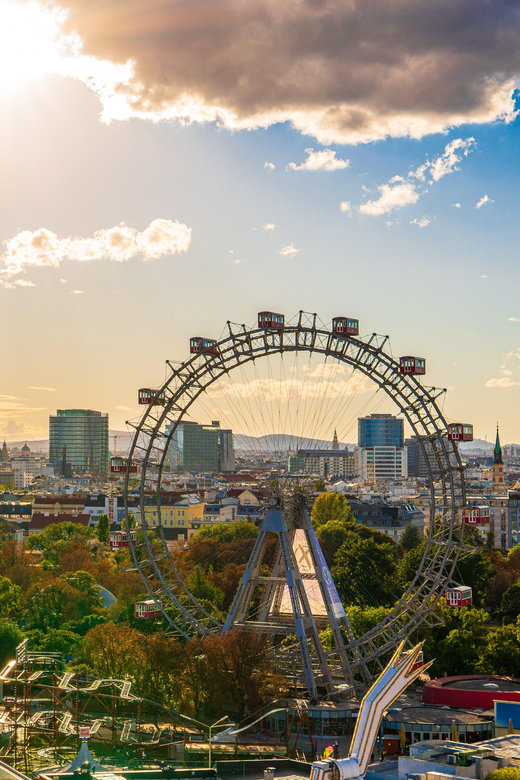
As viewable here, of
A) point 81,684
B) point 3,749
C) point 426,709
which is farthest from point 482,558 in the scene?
point 3,749

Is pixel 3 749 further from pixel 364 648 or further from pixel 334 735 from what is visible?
pixel 364 648

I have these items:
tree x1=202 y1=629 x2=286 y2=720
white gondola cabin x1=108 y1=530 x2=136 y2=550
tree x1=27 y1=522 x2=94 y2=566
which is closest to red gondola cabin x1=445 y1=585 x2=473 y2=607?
tree x1=202 y1=629 x2=286 y2=720

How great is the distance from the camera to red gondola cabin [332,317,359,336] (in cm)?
7206

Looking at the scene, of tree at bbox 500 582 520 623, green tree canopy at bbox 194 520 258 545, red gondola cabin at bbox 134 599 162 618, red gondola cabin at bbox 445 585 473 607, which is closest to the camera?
red gondola cabin at bbox 445 585 473 607

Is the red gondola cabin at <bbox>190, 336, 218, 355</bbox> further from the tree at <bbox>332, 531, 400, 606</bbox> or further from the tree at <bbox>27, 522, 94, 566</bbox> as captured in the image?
the tree at <bbox>27, 522, 94, 566</bbox>

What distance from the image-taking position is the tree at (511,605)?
88312mm

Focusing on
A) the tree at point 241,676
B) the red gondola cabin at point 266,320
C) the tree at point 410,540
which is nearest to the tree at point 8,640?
the tree at point 241,676

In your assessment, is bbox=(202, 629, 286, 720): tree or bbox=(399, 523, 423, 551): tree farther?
bbox=(399, 523, 423, 551): tree

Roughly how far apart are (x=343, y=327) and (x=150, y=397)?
15317mm

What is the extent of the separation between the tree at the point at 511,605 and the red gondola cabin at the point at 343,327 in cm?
3150

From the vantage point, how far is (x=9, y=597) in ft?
308

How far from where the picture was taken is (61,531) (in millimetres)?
153125

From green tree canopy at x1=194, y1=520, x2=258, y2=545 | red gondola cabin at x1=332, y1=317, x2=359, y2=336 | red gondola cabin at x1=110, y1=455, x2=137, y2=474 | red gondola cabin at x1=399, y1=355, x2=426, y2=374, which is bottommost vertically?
green tree canopy at x1=194, y1=520, x2=258, y2=545

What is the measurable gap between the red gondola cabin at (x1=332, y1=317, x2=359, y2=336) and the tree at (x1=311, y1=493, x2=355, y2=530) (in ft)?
294
